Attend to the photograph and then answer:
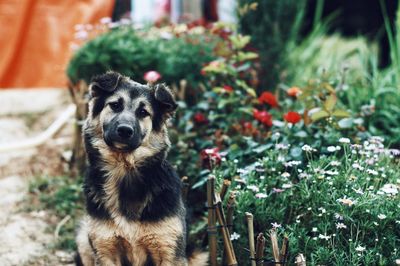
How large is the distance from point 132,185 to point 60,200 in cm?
187

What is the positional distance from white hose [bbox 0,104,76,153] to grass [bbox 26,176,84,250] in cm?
65

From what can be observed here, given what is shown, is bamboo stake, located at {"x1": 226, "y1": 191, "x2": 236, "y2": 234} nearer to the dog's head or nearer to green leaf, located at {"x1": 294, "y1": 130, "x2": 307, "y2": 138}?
the dog's head

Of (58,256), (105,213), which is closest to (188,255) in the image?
(105,213)

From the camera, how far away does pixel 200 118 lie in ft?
16.6

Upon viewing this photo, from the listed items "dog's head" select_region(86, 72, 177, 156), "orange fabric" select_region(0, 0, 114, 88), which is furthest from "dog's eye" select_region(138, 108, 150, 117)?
"orange fabric" select_region(0, 0, 114, 88)

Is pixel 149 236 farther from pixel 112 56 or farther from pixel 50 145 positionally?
pixel 50 145

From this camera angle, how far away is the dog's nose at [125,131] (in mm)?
3299

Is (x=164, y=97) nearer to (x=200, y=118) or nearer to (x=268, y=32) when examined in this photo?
(x=200, y=118)

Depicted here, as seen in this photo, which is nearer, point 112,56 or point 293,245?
point 293,245

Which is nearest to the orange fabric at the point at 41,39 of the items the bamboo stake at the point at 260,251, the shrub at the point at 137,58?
the shrub at the point at 137,58

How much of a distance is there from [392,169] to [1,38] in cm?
612

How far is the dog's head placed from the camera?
11.3ft

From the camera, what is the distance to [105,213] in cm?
355

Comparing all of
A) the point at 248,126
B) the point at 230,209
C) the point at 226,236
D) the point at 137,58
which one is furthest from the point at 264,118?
the point at 137,58
